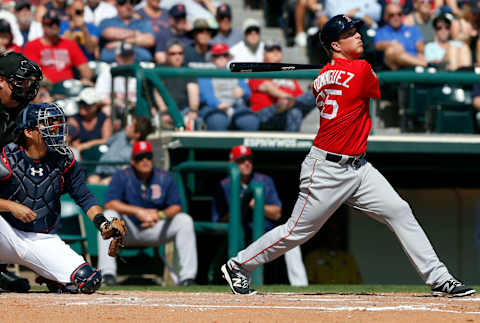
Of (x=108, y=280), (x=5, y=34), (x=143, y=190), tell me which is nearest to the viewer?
(x=108, y=280)

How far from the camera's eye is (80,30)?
11.3 m

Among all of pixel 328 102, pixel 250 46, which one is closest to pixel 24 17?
pixel 250 46

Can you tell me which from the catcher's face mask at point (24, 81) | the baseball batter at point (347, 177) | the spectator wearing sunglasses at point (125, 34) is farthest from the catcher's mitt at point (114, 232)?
the spectator wearing sunglasses at point (125, 34)

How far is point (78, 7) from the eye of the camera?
11.3 metres

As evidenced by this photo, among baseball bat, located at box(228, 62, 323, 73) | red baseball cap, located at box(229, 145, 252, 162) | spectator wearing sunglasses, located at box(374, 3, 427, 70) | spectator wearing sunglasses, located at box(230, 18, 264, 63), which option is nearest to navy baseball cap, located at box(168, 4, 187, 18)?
spectator wearing sunglasses, located at box(230, 18, 264, 63)

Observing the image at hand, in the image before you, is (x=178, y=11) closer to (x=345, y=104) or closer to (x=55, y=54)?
(x=55, y=54)

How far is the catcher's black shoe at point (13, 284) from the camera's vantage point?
614cm

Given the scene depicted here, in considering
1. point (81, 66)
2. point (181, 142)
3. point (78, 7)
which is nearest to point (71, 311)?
point (181, 142)

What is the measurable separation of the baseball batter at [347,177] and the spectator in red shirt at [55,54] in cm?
533

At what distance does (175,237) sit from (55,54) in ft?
10.0

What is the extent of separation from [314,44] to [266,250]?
5.74 meters

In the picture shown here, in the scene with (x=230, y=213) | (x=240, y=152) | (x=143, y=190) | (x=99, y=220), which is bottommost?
(x=230, y=213)

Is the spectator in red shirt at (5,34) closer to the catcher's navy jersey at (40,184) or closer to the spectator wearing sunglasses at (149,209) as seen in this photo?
the spectator wearing sunglasses at (149,209)

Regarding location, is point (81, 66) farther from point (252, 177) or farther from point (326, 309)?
point (326, 309)
